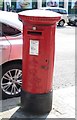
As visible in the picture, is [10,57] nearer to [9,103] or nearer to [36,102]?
[9,103]

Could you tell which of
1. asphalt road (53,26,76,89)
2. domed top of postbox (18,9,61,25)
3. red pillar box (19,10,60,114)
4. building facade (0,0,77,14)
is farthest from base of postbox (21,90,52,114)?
building facade (0,0,77,14)

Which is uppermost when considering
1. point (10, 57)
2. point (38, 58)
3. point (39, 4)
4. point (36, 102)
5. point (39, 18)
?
point (39, 4)

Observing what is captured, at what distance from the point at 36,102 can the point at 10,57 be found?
4.15 ft

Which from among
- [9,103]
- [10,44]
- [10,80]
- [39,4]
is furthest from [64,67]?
[39,4]

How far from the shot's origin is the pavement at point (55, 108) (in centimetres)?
523

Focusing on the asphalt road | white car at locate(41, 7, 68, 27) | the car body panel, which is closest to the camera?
the car body panel

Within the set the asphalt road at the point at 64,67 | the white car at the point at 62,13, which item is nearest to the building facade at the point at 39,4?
the white car at the point at 62,13

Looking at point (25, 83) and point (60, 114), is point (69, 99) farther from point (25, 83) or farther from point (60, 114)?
point (25, 83)

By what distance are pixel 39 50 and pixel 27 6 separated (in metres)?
27.1

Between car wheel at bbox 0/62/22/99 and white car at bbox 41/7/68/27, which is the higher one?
white car at bbox 41/7/68/27

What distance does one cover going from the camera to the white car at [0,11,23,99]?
6000 millimetres

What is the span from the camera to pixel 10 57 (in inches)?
237

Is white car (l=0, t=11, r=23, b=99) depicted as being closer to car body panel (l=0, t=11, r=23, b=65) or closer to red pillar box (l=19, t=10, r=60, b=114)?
car body panel (l=0, t=11, r=23, b=65)

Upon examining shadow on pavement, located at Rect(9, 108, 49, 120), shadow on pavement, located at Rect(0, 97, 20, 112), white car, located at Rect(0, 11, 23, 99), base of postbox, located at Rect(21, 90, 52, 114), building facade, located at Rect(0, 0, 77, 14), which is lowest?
shadow on pavement, located at Rect(9, 108, 49, 120)
